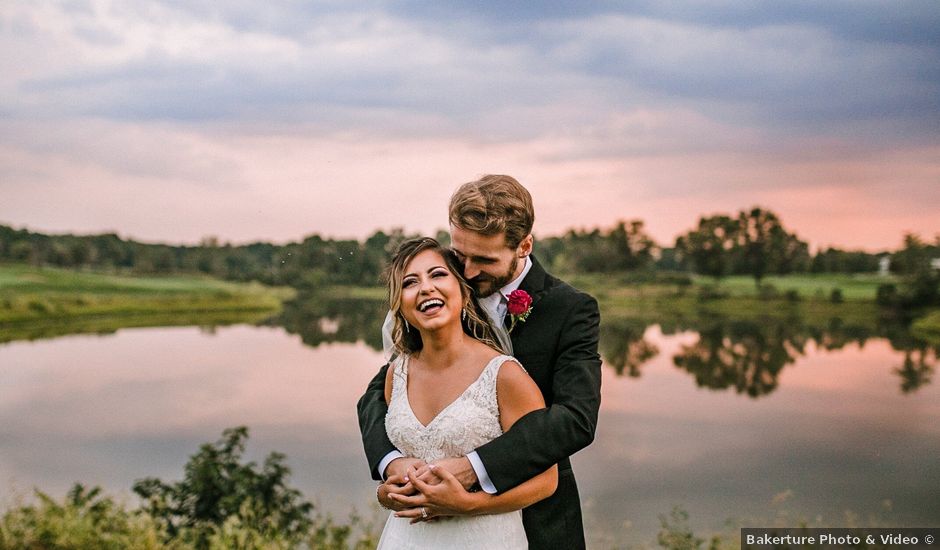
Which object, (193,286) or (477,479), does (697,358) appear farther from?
(477,479)

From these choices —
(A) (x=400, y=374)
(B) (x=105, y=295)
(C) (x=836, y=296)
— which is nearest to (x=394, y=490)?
(A) (x=400, y=374)

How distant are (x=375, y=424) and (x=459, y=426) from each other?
1.31 ft

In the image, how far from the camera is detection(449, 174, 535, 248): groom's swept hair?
2666 mm

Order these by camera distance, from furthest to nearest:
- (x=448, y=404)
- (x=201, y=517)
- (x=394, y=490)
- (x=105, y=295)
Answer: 1. (x=105, y=295)
2. (x=201, y=517)
3. (x=448, y=404)
4. (x=394, y=490)

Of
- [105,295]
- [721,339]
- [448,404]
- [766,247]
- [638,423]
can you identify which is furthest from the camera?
[721,339]

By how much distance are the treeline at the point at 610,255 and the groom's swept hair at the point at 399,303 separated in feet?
118

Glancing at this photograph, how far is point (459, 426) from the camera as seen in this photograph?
256cm

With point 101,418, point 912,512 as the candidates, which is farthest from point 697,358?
point 101,418

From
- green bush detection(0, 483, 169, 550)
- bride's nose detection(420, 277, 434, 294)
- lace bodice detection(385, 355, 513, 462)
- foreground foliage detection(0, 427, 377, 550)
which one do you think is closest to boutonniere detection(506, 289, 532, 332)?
lace bodice detection(385, 355, 513, 462)

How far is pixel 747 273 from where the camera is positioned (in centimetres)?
5609

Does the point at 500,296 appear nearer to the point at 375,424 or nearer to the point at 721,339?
the point at 375,424

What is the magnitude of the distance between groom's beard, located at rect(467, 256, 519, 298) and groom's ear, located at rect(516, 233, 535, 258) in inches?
1.1

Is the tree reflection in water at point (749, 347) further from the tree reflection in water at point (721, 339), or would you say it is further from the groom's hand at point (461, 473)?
the groom's hand at point (461, 473)

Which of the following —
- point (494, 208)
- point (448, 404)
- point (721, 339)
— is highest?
point (494, 208)
